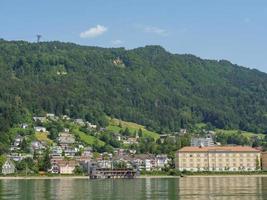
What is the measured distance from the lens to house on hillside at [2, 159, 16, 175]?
594 feet

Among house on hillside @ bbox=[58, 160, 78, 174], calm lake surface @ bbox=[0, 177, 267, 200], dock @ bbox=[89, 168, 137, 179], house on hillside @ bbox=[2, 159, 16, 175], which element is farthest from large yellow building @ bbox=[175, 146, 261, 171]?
calm lake surface @ bbox=[0, 177, 267, 200]

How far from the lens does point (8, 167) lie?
184 metres

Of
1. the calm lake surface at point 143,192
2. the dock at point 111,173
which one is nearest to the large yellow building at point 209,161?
the dock at point 111,173

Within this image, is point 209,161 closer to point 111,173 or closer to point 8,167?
point 111,173

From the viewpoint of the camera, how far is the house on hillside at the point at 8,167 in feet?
594

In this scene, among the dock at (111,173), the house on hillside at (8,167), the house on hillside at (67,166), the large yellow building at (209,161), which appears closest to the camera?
the dock at (111,173)

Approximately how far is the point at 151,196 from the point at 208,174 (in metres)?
98.4

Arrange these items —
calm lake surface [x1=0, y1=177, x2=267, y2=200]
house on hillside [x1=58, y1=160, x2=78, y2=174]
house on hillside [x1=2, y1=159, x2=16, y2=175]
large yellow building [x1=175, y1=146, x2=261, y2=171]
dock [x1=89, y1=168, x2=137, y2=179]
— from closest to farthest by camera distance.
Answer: calm lake surface [x1=0, y1=177, x2=267, y2=200] < dock [x1=89, y1=168, x2=137, y2=179] < house on hillside [x1=2, y1=159, x2=16, y2=175] < house on hillside [x1=58, y1=160, x2=78, y2=174] < large yellow building [x1=175, y1=146, x2=261, y2=171]

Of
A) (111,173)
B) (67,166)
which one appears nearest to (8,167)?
(67,166)

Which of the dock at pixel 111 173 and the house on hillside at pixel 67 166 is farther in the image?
the house on hillside at pixel 67 166

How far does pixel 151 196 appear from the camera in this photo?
242 feet

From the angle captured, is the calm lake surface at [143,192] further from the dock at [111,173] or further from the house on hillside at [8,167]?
the house on hillside at [8,167]

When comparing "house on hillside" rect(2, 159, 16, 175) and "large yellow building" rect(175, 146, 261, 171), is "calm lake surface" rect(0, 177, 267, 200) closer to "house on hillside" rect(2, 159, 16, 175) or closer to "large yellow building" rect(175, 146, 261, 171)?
"house on hillside" rect(2, 159, 16, 175)

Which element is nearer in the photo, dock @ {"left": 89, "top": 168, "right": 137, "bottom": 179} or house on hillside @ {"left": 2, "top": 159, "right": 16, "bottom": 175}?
dock @ {"left": 89, "top": 168, "right": 137, "bottom": 179}
